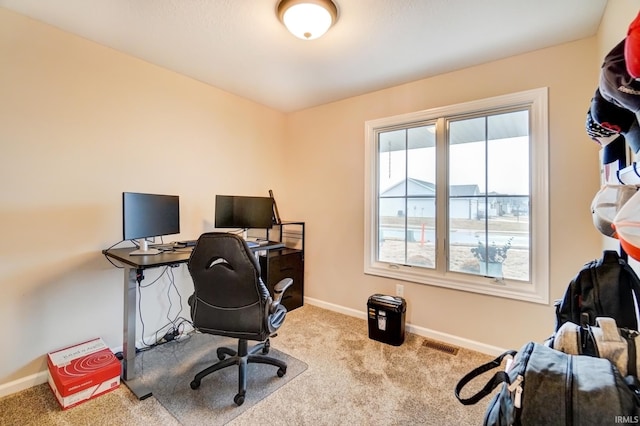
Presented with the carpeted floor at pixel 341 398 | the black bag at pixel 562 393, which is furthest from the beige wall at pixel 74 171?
the black bag at pixel 562 393

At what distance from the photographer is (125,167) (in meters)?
2.36

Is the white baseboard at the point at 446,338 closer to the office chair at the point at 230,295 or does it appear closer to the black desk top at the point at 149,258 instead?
the office chair at the point at 230,295

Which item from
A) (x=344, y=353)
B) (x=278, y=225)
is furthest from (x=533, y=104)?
(x=278, y=225)

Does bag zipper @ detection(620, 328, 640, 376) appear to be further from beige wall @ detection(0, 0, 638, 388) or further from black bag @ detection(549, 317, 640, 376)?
beige wall @ detection(0, 0, 638, 388)

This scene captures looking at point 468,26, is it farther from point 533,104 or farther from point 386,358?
point 386,358

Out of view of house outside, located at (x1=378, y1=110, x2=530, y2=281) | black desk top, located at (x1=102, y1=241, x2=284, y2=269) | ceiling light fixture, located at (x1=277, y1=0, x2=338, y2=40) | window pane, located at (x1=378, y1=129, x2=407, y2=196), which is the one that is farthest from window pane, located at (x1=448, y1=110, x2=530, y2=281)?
black desk top, located at (x1=102, y1=241, x2=284, y2=269)

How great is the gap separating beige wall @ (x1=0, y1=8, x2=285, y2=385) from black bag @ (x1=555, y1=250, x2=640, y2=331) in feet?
9.29

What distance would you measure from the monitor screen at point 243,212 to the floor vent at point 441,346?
74.0 inches

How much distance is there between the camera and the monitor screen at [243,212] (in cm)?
284

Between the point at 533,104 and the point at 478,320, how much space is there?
1.79 m

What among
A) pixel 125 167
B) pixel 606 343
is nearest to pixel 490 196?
pixel 606 343

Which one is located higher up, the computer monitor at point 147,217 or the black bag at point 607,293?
the computer monitor at point 147,217

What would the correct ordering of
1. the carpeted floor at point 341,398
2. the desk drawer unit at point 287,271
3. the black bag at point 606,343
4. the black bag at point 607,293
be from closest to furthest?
the black bag at point 606,343
the black bag at point 607,293
the carpeted floor at point 341,398
the desk drawer unit at point 287,271

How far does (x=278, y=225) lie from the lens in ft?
11.5
